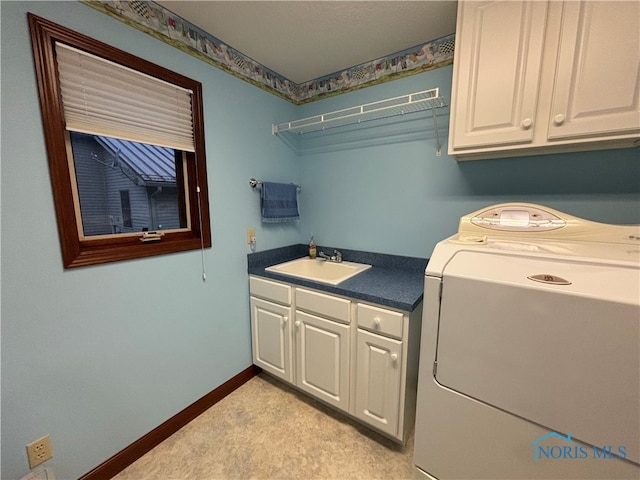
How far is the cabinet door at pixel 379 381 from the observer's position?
4.28 feet

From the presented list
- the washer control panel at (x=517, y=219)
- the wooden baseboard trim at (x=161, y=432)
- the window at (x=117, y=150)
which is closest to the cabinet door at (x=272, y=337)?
the wooden baseboard trim at (x=161, y=432)

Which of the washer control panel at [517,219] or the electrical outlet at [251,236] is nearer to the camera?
the washer control panel at [517,219]

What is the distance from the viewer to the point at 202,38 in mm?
1529

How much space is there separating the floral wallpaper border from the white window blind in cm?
24

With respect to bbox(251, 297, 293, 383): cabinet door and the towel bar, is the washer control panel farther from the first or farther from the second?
the towel bar

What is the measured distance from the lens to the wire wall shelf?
148 cm

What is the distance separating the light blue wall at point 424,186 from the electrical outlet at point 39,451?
1.90 m

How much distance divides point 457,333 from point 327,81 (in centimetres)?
203

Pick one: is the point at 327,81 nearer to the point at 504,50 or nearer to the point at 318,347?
the point at 504,50

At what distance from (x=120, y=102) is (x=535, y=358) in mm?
2027

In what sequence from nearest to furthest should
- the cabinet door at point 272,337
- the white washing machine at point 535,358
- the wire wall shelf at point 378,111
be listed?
1. the white washing machine at point 535,358
2. the wire wall shelf at point 378,111
3. the cabinet door at point 272,337

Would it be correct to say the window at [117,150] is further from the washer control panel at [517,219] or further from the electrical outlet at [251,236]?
the washer control panel at [517,219]

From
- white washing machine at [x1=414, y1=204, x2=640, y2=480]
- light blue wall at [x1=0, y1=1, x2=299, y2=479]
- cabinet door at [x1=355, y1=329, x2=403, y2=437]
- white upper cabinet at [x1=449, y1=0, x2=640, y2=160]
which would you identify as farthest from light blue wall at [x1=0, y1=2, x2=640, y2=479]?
cabinet door at [x1=355, y1=329, x2=403, y2=437]

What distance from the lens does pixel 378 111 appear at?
173 centimetres
